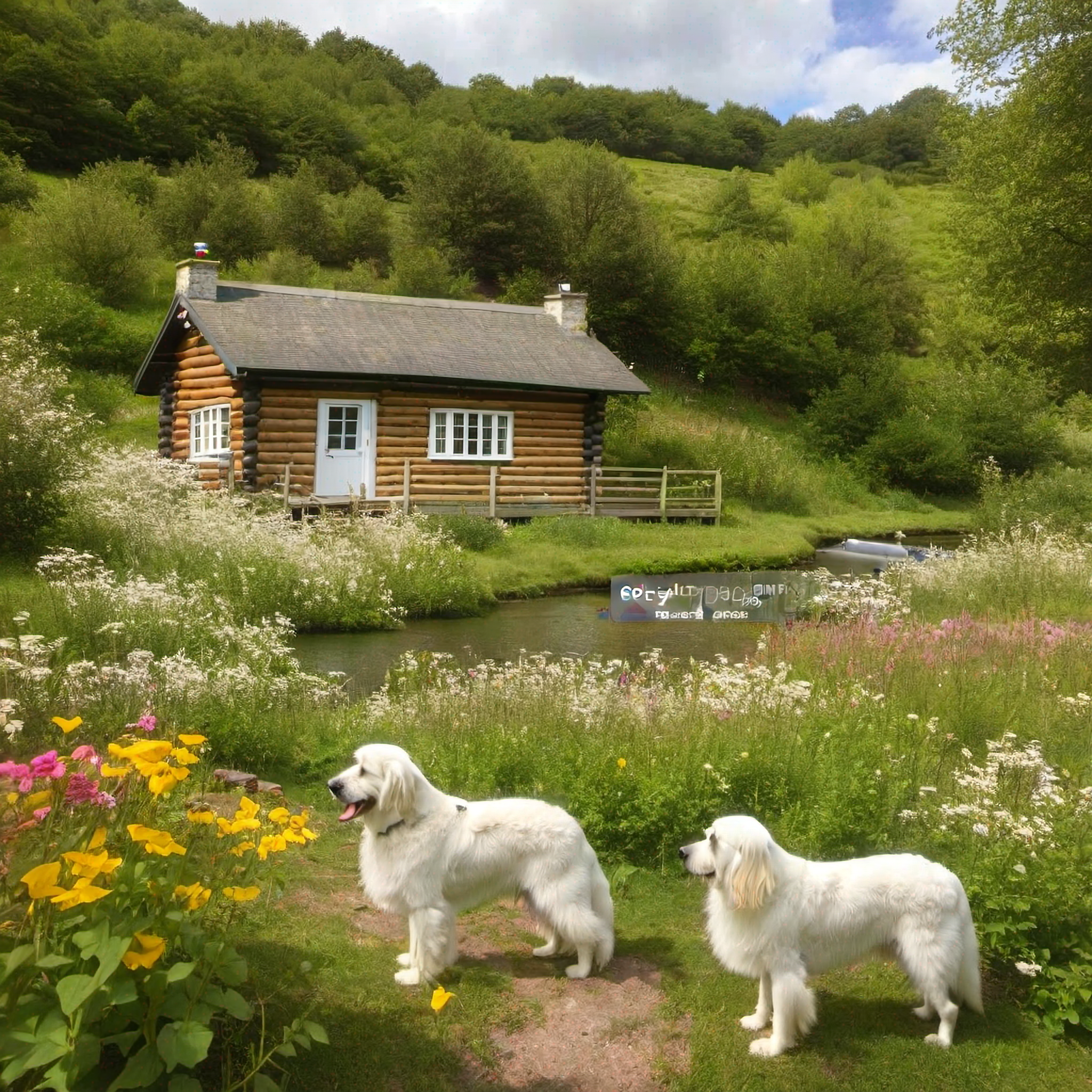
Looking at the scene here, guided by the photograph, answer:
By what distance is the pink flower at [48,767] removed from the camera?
3387mm

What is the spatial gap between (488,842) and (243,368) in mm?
18289

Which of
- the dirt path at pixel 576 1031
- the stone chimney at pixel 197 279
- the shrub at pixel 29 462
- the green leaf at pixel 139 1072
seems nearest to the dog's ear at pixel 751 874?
the dirt path at pixel 576 1031

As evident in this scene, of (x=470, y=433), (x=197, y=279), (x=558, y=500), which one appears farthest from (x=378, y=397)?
(x=558, y=500)

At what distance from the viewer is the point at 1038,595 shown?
13516mm

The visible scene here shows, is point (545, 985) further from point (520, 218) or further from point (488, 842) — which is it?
point (520, 218)

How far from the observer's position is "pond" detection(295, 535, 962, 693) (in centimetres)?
1360

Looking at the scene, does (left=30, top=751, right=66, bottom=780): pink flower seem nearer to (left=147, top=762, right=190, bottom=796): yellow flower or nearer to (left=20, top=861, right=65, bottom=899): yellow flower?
(left=147, top=762, right=190, bottom=796): yellow flower

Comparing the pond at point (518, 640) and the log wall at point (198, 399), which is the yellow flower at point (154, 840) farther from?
the log wall at point (198, 399)

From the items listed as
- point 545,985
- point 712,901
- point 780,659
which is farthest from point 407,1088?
point 780,659

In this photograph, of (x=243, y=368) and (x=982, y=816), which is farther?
(x=243, y=368)

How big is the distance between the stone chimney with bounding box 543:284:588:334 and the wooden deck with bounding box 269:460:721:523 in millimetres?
3850

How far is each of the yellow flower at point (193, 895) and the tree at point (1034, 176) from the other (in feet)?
67.1

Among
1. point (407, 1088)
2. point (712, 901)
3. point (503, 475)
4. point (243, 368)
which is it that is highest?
point (243, 368)

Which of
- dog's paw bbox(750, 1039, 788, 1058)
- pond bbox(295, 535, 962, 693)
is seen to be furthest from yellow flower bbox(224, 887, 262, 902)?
pond bbox(295, 535, 962, 693)
